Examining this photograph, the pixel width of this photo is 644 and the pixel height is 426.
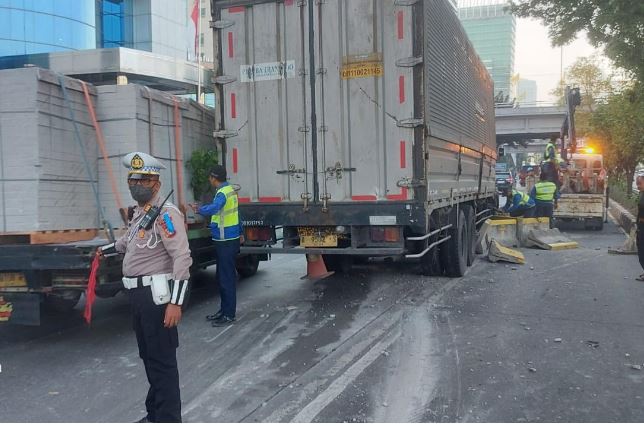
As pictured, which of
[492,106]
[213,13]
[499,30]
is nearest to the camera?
[213,13]

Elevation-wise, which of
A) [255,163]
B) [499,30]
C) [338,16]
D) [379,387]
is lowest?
[379,387]

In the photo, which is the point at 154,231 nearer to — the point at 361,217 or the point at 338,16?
the point at 361,217

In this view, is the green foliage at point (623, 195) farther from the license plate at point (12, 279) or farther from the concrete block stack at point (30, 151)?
the license plate at point (12, 279)

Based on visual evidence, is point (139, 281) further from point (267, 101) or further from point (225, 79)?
point (225, 79)

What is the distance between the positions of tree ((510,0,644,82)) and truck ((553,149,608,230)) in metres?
6.83

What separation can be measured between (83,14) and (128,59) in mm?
13403

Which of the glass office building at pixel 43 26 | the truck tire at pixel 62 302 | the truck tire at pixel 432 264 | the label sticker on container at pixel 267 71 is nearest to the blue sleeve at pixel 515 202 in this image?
the truck tire at pixel 432 264

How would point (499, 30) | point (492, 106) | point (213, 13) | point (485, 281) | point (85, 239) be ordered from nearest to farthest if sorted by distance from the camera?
point (85, 239) → point (213, 13) → point (485, 281) → point (492, 106) → point (499, 30)

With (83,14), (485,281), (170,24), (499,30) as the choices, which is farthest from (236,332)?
(499,30)

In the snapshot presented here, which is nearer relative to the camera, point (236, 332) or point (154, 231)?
point (154, 231)

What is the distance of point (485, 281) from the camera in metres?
8.68

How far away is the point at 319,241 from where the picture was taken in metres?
6.90

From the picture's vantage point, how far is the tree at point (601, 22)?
8148 mm

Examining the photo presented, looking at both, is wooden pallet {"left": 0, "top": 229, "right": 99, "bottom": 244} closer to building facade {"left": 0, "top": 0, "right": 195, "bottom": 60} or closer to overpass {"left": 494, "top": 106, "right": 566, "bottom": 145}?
building facade {"left": 0, "top": 0, "right": 195, "bottom": 60}
